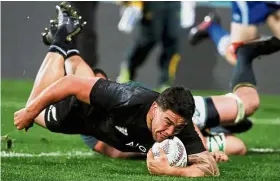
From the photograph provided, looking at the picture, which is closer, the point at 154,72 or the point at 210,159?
the point at 210,159

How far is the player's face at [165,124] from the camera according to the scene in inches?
245

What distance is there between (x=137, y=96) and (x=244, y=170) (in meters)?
1.01

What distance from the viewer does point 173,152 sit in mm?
6387

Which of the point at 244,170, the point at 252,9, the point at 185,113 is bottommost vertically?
the point at 244,170

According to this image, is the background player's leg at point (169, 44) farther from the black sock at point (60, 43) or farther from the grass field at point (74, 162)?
the black sock at point (60, 43)

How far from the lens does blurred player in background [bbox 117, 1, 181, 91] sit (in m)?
13.4

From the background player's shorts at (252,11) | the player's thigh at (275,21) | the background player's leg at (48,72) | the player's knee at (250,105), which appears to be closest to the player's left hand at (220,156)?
the player's knee at (250,105)

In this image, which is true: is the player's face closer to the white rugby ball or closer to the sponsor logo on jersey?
the white rugby ball

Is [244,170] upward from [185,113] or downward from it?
downward

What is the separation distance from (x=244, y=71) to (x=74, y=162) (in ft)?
6.58

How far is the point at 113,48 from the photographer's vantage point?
15492 millimetres

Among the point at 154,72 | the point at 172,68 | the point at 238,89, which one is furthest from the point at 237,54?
the point at 154,72

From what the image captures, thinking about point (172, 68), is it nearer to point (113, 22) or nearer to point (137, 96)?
point (113, 22)

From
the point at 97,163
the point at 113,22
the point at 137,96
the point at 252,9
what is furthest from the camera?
the point at 113,22
